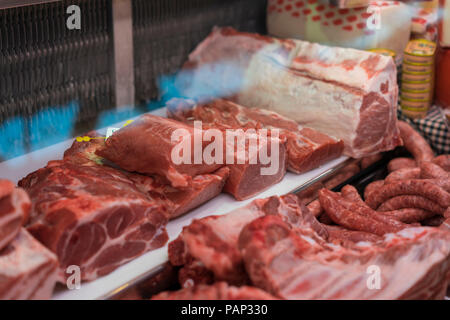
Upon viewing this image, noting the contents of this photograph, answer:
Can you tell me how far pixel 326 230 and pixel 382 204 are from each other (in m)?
0.54

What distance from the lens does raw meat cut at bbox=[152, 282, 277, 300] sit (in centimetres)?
186

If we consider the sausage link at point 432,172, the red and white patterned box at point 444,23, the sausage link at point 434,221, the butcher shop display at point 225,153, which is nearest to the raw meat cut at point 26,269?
the butcher shop display at point 225,153

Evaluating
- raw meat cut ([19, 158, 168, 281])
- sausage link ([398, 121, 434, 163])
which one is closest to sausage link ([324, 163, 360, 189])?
sausage link ([398, 121, 434, 163])

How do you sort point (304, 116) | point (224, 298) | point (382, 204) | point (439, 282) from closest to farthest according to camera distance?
point (224, 298) < point (439, 282) < point (382, 204) < point (304, 116)

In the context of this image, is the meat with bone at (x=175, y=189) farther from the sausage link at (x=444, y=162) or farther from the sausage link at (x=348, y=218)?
the sausage link at (x=444, y=162)

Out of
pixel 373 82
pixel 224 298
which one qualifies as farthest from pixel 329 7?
pixel 224 298

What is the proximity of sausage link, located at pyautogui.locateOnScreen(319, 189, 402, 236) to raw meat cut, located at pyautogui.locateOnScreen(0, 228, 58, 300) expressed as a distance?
1504 millimetres

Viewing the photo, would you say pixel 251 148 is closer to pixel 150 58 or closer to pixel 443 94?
pixel 150 58

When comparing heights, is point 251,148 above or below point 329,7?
below

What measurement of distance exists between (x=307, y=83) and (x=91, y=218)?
6.33ft

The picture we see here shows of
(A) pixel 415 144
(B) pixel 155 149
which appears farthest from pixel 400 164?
(B) pixel 155 149

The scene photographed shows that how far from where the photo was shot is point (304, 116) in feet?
11.5

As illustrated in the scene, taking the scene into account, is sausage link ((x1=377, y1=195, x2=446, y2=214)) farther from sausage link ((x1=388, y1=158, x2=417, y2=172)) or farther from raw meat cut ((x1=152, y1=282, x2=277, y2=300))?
raw meat cut ((x1=152, y1=282, x2=277, y2=300))

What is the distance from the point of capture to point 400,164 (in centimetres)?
351
